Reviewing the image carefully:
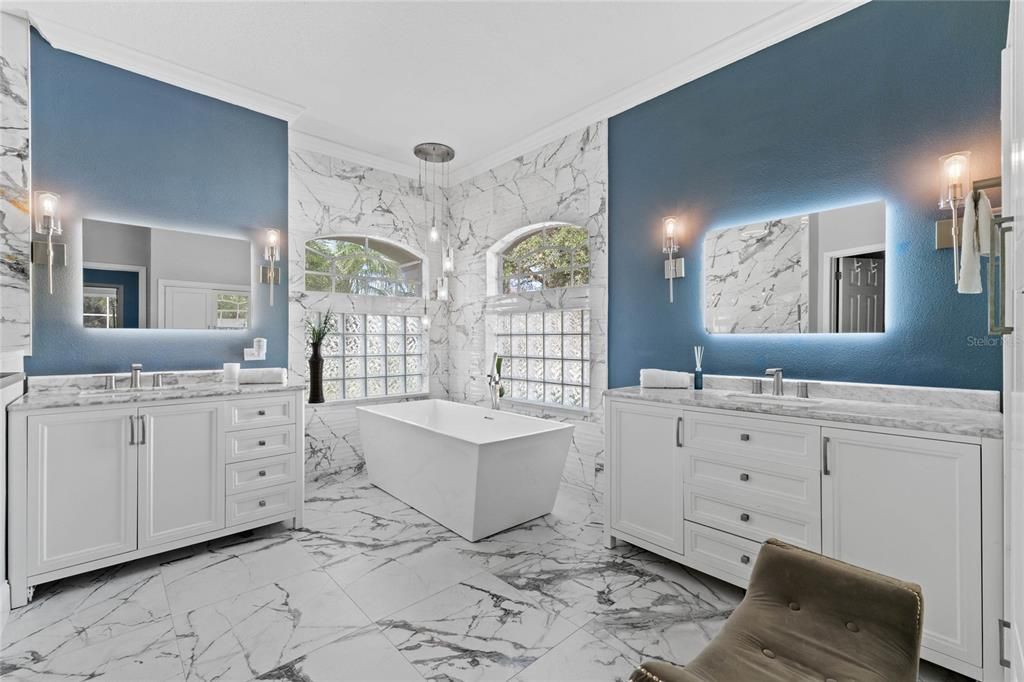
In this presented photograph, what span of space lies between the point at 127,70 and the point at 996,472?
16.0ft

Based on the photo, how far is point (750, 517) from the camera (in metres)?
2.29

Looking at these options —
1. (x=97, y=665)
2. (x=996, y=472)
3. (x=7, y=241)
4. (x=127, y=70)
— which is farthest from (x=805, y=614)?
(x=127, y=70)

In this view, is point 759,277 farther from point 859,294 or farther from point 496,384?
point 496,384

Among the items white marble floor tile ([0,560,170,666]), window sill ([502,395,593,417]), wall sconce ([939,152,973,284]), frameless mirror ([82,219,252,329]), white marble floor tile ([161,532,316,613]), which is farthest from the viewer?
window sill ([502,395,593,417])

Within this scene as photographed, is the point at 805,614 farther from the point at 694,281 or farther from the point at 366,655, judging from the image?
the point at 694,281

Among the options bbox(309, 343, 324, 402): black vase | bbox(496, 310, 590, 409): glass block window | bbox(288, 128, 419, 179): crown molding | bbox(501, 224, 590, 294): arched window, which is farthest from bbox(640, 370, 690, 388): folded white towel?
bbox(288, 128, 419, 179): crown molding

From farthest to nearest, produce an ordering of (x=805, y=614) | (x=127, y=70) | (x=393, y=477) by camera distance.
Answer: (x=393, y=477), (x=127, y=70), (x=805, y=614)

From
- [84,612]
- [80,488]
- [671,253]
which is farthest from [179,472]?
[671,253]

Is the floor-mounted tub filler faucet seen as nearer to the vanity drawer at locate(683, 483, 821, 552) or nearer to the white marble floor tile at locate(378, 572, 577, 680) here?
the white marble floor tile at locate(378, 572, 577, 680)

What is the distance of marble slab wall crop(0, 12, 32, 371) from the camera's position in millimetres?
2699

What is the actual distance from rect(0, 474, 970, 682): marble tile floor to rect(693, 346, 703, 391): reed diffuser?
105cm

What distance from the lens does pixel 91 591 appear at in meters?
2.45

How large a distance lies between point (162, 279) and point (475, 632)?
9.92 ft

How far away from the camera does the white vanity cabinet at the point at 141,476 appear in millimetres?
2332
